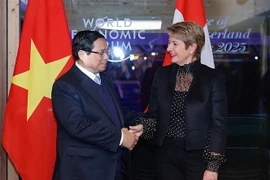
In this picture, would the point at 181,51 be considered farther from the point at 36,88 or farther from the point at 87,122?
the point at 36,88

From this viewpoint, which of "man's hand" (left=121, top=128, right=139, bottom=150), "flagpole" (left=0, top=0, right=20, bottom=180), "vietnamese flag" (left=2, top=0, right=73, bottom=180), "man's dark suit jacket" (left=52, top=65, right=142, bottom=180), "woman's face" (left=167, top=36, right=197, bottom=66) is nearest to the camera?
"man's dark suit jacket" (left=52, top=65, right=142, bottom=180)

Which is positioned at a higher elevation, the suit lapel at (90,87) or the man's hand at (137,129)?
the suit lapel at (90,87)

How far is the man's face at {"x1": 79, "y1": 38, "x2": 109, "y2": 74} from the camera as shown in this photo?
240cm

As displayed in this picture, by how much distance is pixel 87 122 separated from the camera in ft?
7.43

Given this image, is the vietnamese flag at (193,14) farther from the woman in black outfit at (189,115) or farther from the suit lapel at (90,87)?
the suit lapel at (90,87)

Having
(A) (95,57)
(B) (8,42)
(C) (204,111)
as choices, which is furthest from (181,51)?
(B) (8,42)

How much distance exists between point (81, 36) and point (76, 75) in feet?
0.72

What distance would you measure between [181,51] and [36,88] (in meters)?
1.06

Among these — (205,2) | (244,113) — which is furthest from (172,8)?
(244,113)

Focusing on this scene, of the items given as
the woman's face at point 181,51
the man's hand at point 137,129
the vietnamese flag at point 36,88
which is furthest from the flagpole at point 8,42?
the woman's face at point 181,51

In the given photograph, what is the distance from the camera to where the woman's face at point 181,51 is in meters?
2.48

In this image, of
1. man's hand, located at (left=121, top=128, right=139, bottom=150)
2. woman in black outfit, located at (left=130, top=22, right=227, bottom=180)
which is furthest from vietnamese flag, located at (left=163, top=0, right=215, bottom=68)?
man's hand, located at (left=121, top=128, right=139, bottom=150)

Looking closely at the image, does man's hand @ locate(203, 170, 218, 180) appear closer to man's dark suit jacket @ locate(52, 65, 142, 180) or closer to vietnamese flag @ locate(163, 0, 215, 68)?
man's dark suit jacket @ locate(52, 65, 142, 180)

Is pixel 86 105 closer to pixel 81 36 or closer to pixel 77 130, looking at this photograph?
pixel 77 130
